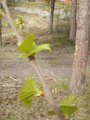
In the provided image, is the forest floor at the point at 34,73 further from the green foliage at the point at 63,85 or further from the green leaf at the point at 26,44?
the green leaf at the point at 26,44

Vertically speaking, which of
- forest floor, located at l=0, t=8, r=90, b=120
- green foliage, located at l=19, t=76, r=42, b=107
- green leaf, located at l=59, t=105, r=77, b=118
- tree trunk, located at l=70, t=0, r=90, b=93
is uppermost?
green foliage, located at l=19, t=76, r=42, b=107

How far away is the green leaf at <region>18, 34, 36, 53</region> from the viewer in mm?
434

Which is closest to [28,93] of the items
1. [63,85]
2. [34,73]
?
[34,73]

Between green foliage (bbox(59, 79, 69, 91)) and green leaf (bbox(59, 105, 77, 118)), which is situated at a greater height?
green leaf (bbox(59, 105, 77, 118))

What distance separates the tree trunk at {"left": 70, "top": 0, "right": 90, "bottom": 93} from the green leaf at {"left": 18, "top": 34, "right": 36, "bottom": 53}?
18.6 ft

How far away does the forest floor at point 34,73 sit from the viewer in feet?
18.5

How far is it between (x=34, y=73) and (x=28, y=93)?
5314 millimetres

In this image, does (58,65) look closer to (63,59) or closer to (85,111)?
(63,59)

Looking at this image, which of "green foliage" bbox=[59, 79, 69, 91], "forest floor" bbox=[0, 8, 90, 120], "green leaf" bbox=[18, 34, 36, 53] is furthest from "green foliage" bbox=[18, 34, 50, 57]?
"green foliage" bbox=[59, 79, 69, 91]

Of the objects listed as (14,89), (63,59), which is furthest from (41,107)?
(63,59)

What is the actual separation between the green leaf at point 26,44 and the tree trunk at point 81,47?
18.6 ft

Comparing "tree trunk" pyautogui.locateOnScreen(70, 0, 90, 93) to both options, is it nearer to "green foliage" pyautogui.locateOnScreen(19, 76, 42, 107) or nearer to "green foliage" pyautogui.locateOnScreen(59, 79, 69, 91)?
"green foliage" pyautogui.locateOnScreen(59, 79, 69, 91)

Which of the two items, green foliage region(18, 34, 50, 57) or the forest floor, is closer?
green foliage region(18, 34, 50, 57)

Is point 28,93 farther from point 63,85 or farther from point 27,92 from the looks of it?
point 63,85
